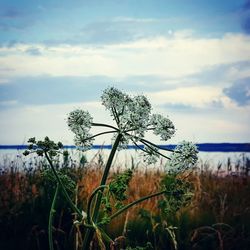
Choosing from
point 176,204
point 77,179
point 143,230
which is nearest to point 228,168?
point 77,179

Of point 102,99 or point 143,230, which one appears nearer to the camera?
point 102,99

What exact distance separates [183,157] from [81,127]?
65 cm

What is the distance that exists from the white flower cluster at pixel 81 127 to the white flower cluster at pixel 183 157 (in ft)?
1.74

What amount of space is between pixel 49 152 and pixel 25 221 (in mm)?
4333

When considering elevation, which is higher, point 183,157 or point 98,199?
point 183,157

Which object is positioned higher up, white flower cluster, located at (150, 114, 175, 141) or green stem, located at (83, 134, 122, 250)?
white flower cluster, located at (150, 114, 175, 141)

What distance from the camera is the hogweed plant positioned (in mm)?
2525

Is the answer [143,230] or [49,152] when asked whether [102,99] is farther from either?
[143,230]

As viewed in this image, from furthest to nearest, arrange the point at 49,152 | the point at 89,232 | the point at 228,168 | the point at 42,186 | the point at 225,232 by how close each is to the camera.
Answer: the point at 228,168
the point at 42,186
the point at 225,232
the point at 49,152
the point at 89,232

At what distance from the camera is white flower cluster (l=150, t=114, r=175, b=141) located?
2.70 meters

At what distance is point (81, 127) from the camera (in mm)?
2826

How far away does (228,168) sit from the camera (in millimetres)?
11016

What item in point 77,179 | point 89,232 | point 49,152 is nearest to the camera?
point 89,232

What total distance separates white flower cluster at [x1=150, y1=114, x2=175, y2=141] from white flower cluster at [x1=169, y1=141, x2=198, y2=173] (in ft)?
0.45
